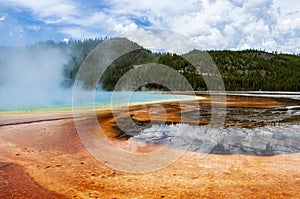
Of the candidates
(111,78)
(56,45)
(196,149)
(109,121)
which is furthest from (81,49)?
(196,149)

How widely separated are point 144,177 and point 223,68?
126669 millimetres

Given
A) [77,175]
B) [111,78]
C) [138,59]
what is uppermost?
[138,59]

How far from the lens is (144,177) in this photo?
24.7 feet

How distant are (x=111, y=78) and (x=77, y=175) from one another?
94.6 meters

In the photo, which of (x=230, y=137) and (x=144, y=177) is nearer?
(x=144, y=177)

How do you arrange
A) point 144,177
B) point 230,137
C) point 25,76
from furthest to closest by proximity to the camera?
1. point 25,76
2. point 230,137
3. point 144,177

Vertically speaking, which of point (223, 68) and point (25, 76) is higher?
point (223, 68)

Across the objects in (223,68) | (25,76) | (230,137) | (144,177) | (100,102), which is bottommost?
(144,177)

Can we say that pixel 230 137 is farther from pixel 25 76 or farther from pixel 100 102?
pixel 25 76

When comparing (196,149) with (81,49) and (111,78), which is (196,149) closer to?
(111,78)

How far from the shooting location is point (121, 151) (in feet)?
33.7

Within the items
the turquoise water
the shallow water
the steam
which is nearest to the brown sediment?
the shallow water

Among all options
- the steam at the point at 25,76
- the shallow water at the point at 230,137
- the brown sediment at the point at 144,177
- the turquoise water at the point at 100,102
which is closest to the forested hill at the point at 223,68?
the steam at the point at 25,76

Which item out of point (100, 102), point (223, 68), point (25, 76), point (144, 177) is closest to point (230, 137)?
point (144, 177)
